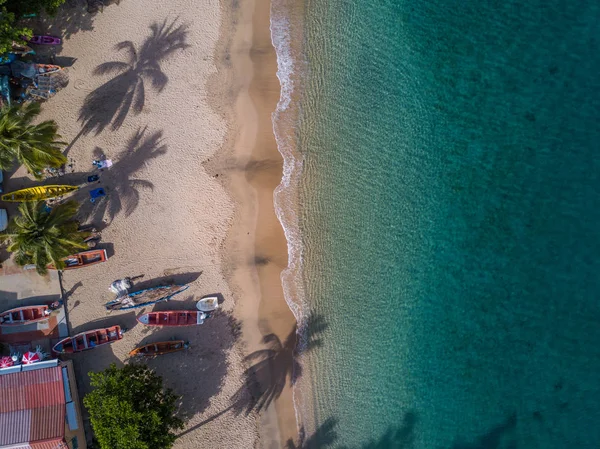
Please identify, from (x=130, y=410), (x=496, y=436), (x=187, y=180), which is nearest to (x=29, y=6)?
(x=187, y=180)

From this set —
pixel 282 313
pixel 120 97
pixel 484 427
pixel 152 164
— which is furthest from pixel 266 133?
pixel 484 427

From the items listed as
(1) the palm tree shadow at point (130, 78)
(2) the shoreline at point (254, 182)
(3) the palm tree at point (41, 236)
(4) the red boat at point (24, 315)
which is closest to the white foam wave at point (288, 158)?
(2) the shoreline at point (254, 182)

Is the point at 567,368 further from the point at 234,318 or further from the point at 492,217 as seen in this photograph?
the point at 234,318

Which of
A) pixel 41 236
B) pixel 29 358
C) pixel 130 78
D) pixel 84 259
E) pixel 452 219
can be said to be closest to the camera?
pixel 41 236

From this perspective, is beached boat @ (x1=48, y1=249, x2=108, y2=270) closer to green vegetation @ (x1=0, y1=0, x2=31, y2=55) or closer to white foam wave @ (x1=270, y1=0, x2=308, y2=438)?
white foam wave @ (x1=270, y1=0, x2=308, y2=438)

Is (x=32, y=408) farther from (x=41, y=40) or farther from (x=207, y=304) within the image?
(x=41, y=40)

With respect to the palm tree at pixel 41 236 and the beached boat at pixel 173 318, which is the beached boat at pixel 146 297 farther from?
the palm tree at pixel 41 236
